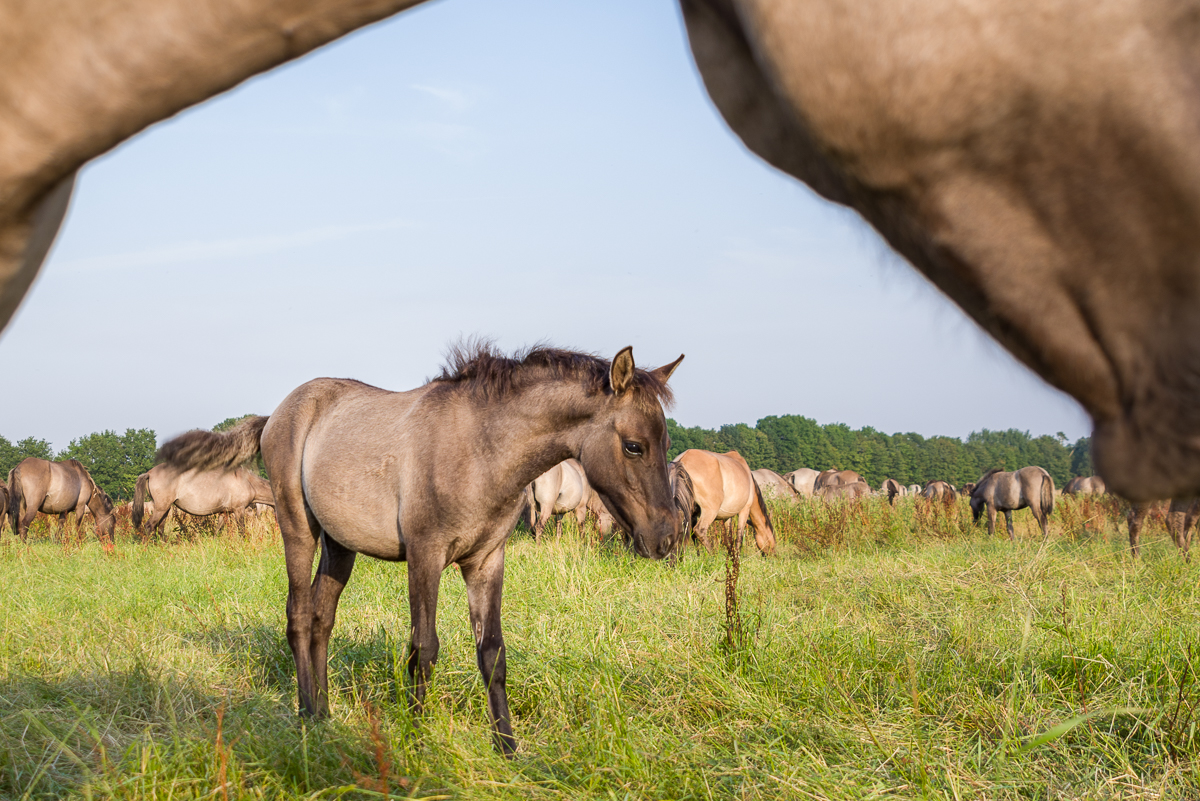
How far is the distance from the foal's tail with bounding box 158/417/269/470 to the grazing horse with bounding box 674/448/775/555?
9.42 metres

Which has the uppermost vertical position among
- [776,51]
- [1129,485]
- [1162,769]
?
[776,51]

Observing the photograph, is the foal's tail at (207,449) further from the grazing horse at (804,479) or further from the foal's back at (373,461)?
the grazing horse at (804,479)

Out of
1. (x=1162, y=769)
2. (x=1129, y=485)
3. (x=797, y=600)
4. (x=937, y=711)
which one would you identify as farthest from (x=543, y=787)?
(x=797, y=600)

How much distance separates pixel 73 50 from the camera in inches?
29.9

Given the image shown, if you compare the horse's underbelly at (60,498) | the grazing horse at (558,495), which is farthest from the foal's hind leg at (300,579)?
the horse's underbelly at (60,498)

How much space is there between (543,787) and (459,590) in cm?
505

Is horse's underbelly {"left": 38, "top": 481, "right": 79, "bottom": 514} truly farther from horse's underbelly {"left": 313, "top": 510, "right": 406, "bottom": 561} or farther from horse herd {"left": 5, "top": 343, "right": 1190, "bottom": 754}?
horse's underbelly {"left": 313, "top": 510, "right": 406, "bottom": 561}

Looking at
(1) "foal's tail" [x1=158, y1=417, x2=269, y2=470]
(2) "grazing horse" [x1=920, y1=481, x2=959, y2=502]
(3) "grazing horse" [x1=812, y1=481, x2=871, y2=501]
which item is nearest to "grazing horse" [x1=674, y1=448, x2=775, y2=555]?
(1) "foal's tail" [x1=158, y1=417, x2=269, y2=470]

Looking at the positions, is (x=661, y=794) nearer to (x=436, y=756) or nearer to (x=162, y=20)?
(x=436, y=756)

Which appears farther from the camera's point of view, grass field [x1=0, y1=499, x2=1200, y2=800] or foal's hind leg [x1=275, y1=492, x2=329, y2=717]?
foal's hind leg [x1=275, y1=492, x2=329, y2=717]

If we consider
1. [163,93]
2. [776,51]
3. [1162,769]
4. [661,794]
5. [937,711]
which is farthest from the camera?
[937,711]

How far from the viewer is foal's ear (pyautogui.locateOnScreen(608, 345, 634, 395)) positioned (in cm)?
394

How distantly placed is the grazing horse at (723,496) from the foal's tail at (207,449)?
9421 millimetres

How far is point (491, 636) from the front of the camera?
402 centimetres
